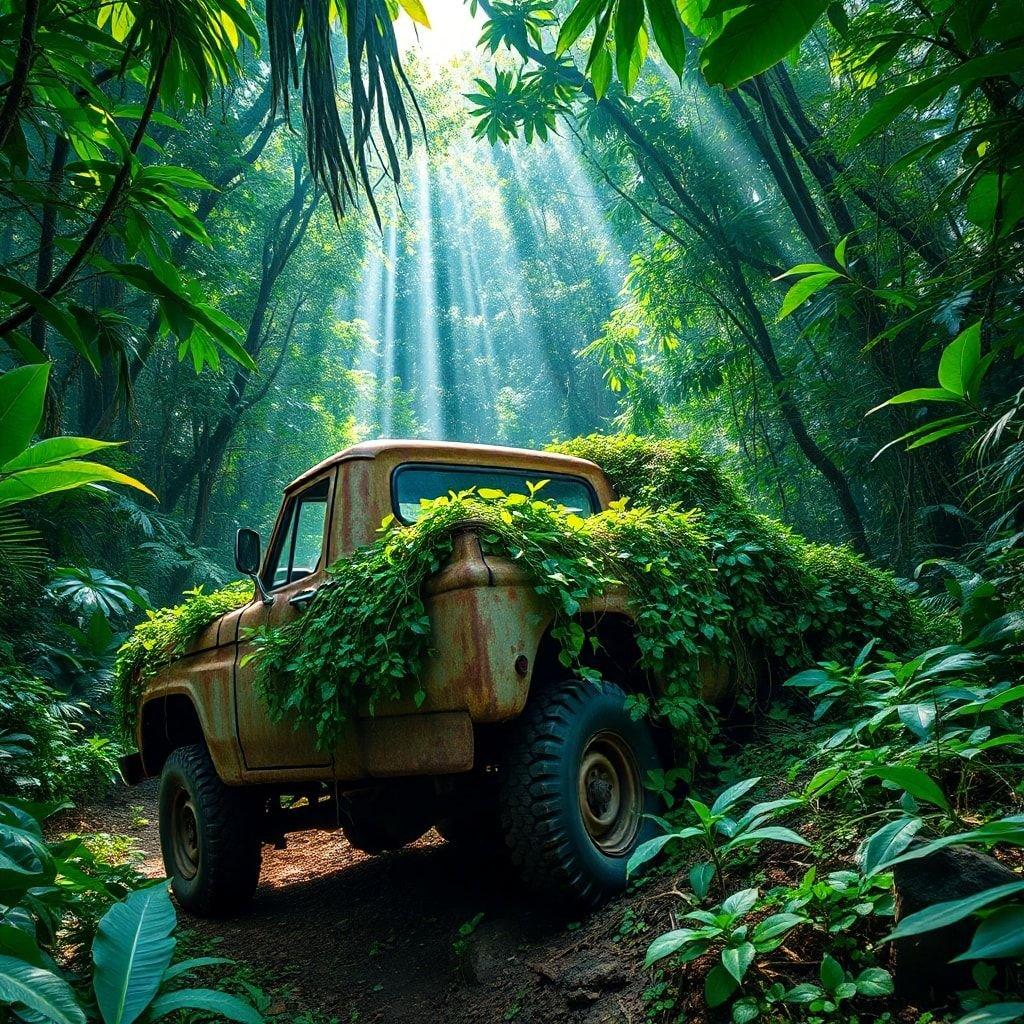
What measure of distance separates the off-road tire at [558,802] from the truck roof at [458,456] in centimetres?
148

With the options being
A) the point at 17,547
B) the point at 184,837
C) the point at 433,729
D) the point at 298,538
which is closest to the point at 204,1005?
the point at 17,547

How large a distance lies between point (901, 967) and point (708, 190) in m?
9.32

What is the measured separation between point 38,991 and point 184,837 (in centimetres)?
389

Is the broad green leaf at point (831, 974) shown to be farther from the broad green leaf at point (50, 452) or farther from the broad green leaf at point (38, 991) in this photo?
the broad green leaf at point (50, 452)

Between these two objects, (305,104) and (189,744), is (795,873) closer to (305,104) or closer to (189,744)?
(305,104)

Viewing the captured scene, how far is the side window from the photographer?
4574 millimetres

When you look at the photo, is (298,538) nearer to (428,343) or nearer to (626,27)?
(626,27)

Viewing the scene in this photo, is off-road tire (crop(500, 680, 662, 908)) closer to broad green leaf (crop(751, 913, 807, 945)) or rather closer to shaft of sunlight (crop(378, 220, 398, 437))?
broad green leaf (crop(751, 913, 807, 945))

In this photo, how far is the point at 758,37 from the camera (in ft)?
3.76

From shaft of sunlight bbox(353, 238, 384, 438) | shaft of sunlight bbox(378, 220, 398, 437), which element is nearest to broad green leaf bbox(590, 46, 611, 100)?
shaft of sunlight bbox(378, 220, 398, 437)

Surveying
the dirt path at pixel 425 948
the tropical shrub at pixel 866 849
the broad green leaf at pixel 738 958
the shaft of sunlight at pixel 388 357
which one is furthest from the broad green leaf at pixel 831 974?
the shaft of sunlight at pixel 388 357

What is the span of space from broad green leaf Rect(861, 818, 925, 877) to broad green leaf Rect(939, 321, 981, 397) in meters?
1.05

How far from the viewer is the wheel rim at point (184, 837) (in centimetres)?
479

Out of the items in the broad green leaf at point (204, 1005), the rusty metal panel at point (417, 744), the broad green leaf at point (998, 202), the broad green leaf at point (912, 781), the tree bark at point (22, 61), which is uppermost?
the tree bark at point (22, 61)
